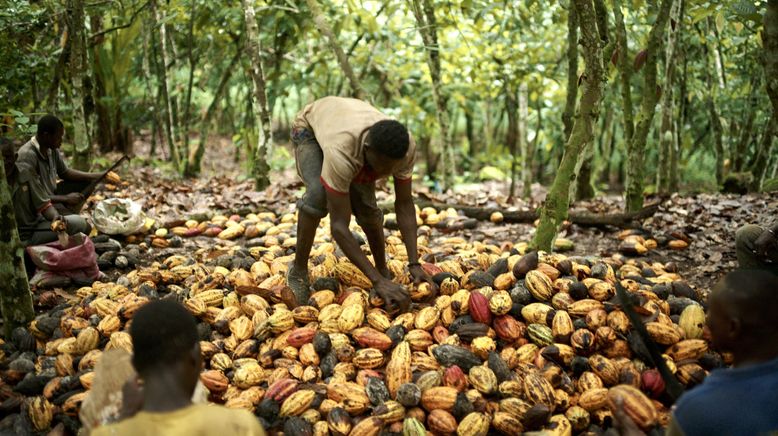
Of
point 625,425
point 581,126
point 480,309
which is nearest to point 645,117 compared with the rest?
point 581,126

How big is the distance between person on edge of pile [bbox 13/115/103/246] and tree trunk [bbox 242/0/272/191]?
186cm

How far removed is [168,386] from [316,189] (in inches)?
56.0

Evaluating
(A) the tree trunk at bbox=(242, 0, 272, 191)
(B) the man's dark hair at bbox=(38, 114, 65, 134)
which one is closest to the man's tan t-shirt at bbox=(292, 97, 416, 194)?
(B) the man's dark hair at bbox=(38, 114, 65, 134)

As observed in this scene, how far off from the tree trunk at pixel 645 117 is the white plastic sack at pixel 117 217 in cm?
361

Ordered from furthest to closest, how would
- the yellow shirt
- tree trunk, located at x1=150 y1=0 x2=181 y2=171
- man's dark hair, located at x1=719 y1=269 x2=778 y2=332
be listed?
tree trunk, located at x1=150 y1=0 x2=181 y2=171
man's dark hair, located at x1=719 y1=269 x2=778 y2=332
the yellow shirt

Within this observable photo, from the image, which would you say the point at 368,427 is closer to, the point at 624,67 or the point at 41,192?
the point at 41,192

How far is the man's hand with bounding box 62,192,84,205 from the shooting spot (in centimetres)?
370

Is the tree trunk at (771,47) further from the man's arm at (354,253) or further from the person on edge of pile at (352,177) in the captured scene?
the man's arm at (354,253)

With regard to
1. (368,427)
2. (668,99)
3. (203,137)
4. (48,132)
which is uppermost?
(668,99)

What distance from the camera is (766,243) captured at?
2.63 metres

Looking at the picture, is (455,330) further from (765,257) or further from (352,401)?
(765,257)

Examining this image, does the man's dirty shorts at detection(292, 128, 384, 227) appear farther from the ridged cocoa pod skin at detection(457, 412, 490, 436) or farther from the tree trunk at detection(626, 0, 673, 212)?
the tree trunk at detection(626, 0, 673, 212)

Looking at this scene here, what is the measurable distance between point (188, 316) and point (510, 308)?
5.09ft

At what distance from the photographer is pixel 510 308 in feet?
8.40
